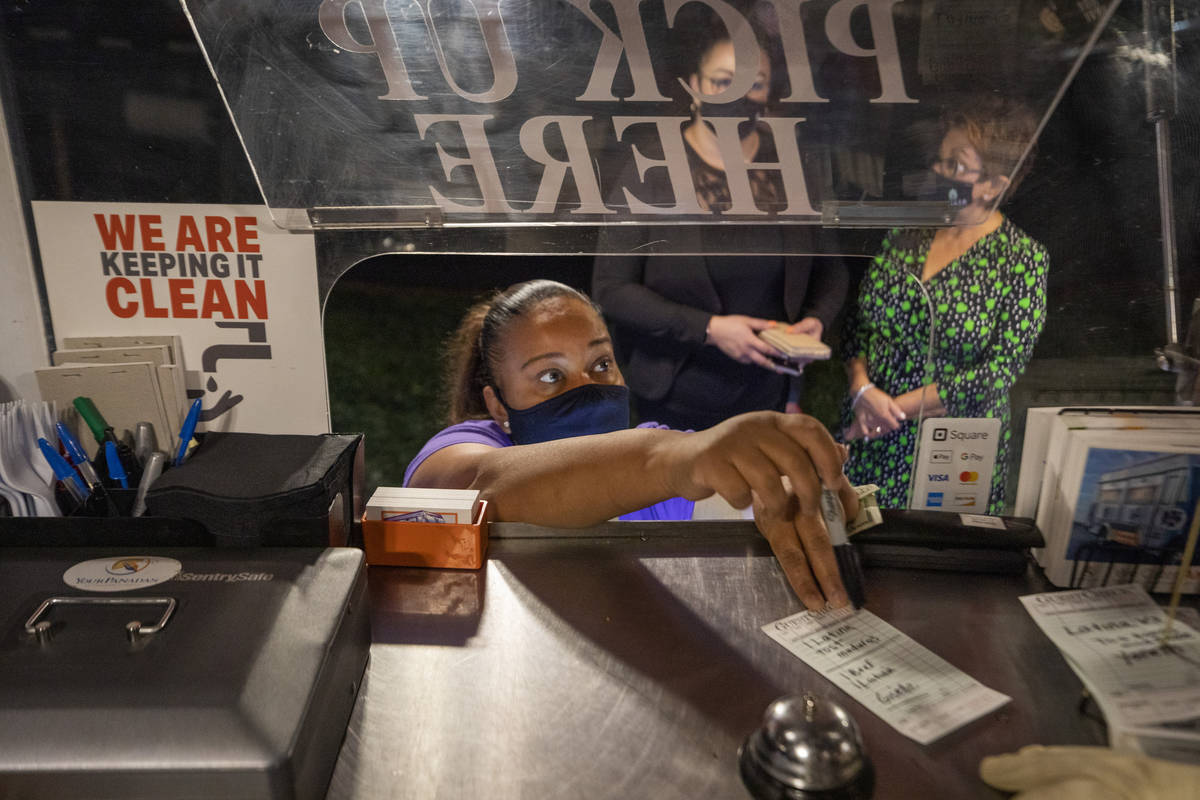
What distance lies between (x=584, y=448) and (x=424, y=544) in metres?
0.30

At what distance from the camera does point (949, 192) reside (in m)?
1.27

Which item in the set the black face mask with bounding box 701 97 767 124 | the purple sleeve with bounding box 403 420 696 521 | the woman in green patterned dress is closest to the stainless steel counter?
the purple sleeve with bounding box 403 420 696 521

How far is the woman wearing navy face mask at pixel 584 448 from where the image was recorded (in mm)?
1091

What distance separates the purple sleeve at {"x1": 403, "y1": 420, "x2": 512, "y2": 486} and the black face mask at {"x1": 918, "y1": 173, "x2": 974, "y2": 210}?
84 cm

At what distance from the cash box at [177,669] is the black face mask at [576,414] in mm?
550

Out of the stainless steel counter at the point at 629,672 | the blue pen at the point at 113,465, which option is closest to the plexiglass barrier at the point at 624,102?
the blue pen at the point at 113,465

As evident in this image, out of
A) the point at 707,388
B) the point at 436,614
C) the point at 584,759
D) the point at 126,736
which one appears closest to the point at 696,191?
the point at 707,388

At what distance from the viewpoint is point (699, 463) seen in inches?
44.1

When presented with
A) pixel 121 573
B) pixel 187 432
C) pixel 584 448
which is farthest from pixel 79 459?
pixel 584 448

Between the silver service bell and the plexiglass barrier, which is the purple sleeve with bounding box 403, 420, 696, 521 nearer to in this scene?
the plexiglass barrier

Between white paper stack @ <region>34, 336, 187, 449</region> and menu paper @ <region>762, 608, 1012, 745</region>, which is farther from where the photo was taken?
white paper stack @ <region>34, 336, 187, 449</region>

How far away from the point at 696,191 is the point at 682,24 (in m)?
Answer: 0.25

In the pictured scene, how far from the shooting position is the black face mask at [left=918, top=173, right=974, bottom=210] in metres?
1.26

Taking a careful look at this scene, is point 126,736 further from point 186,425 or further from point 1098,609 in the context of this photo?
point 1098,609
